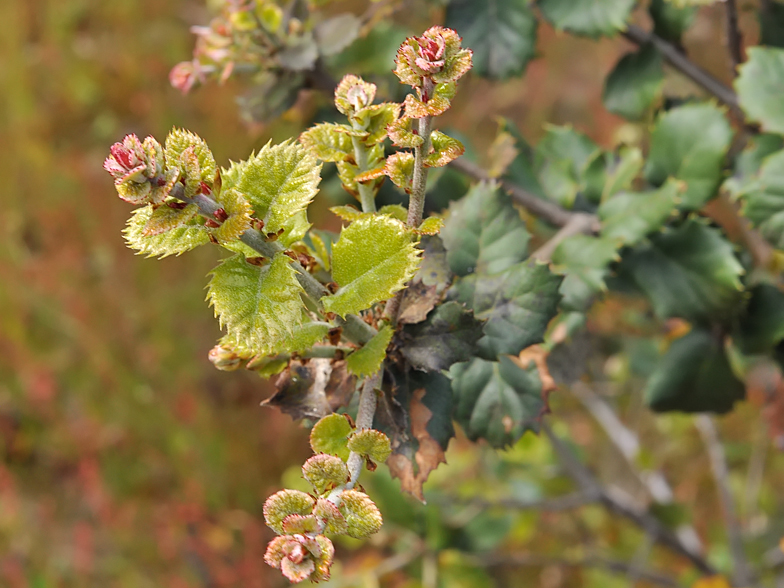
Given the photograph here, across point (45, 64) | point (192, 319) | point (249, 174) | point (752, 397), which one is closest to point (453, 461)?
point (752, 397)

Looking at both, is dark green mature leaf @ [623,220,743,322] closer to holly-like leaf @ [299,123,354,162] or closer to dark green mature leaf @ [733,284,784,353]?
dark green mature leaf @ [733,284,784,353]

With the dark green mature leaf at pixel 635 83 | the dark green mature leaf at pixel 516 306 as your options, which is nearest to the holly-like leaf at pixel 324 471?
the dark green mature leaf at pixel 516 306

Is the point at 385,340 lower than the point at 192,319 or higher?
higher

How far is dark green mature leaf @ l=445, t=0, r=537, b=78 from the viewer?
93 cm

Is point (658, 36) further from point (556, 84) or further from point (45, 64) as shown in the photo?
point (45, 64)

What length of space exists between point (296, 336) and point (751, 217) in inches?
23.6

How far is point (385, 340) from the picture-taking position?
18.7 inches

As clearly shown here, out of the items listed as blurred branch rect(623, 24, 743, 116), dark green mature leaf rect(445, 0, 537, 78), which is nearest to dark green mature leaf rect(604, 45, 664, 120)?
blurred branch rect(623, 24, 743, 116)

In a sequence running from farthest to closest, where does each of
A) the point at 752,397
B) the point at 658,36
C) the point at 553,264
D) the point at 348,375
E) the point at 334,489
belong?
the point at 752,397
the point at 658,36
the point at 553,264
the point at 348,375
the point at 334,489

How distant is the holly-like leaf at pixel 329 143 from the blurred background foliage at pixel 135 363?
180 centimetres

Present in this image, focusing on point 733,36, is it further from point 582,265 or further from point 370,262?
point 370,262

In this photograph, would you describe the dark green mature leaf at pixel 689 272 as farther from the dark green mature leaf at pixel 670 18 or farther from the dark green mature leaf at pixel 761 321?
the dark green mature leaf at pixel 670 18

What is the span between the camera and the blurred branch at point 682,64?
0.93 m

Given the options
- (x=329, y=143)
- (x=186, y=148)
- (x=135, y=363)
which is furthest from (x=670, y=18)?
(x=135, y=363)
